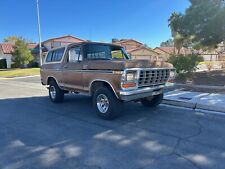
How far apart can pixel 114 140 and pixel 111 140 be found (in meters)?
0.06

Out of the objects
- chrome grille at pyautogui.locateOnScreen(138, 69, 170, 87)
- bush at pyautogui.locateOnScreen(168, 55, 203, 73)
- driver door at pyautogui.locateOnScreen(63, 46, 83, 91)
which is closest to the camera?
chrome grille at pyautogui.locateOnScreen(138, 69, 170, 87)

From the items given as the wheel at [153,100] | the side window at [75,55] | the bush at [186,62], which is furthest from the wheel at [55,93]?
the bush at [186,62]

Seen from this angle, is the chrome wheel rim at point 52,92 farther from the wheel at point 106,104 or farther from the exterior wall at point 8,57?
the exterior wall at point 8,57

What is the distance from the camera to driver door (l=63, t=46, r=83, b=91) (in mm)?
7316

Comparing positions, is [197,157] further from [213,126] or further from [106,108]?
[106,108]

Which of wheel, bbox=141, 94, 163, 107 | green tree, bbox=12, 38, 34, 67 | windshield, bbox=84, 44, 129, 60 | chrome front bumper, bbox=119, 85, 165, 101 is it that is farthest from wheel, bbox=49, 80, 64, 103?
green tree, bbox=12, 38, 34, 67

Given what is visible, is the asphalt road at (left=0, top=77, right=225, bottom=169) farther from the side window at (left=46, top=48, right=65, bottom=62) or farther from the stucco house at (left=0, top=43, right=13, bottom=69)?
the stucco house at (left=0, top=43, right=13, bottom=69)

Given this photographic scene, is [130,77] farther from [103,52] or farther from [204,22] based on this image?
[204,22]

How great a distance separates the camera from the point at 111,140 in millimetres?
4961

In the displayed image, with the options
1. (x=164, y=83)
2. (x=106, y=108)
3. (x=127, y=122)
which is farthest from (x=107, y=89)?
(x=164, y=83)

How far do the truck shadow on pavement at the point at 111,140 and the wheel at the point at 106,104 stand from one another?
0.21m

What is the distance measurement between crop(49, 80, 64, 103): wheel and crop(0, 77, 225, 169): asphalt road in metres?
→ 1.41

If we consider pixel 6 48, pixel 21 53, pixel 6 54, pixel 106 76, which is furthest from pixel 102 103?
pixel 6 48

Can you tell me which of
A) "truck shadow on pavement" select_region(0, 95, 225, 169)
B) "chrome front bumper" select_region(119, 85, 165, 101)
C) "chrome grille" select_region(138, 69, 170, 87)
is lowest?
"truck shadow on pavement" select_region(0, 95, 225, 169)
